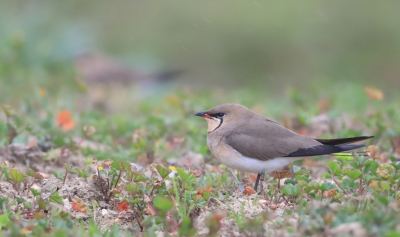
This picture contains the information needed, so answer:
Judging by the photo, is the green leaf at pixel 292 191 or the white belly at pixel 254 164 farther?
the white belly at pixel 254 164

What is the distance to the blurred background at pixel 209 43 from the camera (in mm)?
10336

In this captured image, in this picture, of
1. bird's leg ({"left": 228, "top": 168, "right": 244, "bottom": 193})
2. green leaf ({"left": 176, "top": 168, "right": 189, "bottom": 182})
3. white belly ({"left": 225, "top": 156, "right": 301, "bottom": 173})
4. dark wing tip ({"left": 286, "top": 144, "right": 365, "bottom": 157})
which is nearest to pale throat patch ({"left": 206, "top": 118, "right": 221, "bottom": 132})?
bird's leg ({"left": 228, "top": 168, "right": 244, "bottom": 193})

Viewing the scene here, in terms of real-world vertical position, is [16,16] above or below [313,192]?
below

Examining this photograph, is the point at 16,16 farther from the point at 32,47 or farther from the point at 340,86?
the point at 340,86

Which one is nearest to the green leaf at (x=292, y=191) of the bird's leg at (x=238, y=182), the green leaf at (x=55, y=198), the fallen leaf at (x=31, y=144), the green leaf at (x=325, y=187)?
the green leaf at (x=325, y=187)

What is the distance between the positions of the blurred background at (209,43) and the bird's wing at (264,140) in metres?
4.17

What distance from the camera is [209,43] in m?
13.0

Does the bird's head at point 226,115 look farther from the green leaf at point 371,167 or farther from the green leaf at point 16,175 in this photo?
the green leaf at point 16,175

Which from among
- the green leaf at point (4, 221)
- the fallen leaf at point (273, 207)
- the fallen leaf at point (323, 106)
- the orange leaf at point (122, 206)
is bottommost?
the fallen leaf at point (323, 106)

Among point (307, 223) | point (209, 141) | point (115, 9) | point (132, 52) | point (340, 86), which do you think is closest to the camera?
point (307, 223)

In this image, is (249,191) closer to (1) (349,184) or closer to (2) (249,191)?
(2) (249,191)

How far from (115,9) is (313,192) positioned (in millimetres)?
11429

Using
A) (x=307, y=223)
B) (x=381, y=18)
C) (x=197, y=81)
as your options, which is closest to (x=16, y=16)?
(x=197, y=81)

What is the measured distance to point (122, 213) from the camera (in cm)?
380
